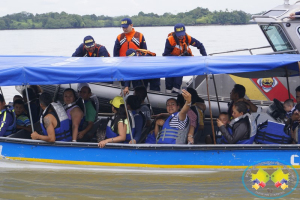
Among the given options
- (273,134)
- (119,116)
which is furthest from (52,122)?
(273,134)

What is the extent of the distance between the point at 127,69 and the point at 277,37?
4275 millimetres

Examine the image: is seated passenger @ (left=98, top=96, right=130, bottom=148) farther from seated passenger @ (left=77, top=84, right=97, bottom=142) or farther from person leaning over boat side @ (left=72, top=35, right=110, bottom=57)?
person leaning over boat side @ (left=72, top=35, right=110, bottom=57)

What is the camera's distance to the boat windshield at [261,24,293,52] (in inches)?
383

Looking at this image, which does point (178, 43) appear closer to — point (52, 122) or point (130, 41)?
point (130, 41)

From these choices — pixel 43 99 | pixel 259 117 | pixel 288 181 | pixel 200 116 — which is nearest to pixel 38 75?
pixel 43 99

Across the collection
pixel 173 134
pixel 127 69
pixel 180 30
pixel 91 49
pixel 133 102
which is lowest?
pixel 173 134

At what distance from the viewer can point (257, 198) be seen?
6820 mm

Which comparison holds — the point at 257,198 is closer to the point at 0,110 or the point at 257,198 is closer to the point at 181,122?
the point at 181,122

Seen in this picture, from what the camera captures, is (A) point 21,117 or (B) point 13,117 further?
(A) point 21,117

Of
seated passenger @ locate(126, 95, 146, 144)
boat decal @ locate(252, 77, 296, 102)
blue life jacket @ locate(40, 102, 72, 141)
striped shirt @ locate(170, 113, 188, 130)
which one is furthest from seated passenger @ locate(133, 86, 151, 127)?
boat decal @ locate(252, 77, 296, 102)

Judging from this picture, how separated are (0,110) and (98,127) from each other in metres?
1.75

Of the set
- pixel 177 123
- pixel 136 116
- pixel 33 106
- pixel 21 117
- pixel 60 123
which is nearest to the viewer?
pixel 177 123

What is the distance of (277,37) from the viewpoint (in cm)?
989

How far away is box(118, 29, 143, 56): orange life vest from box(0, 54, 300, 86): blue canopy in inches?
101
